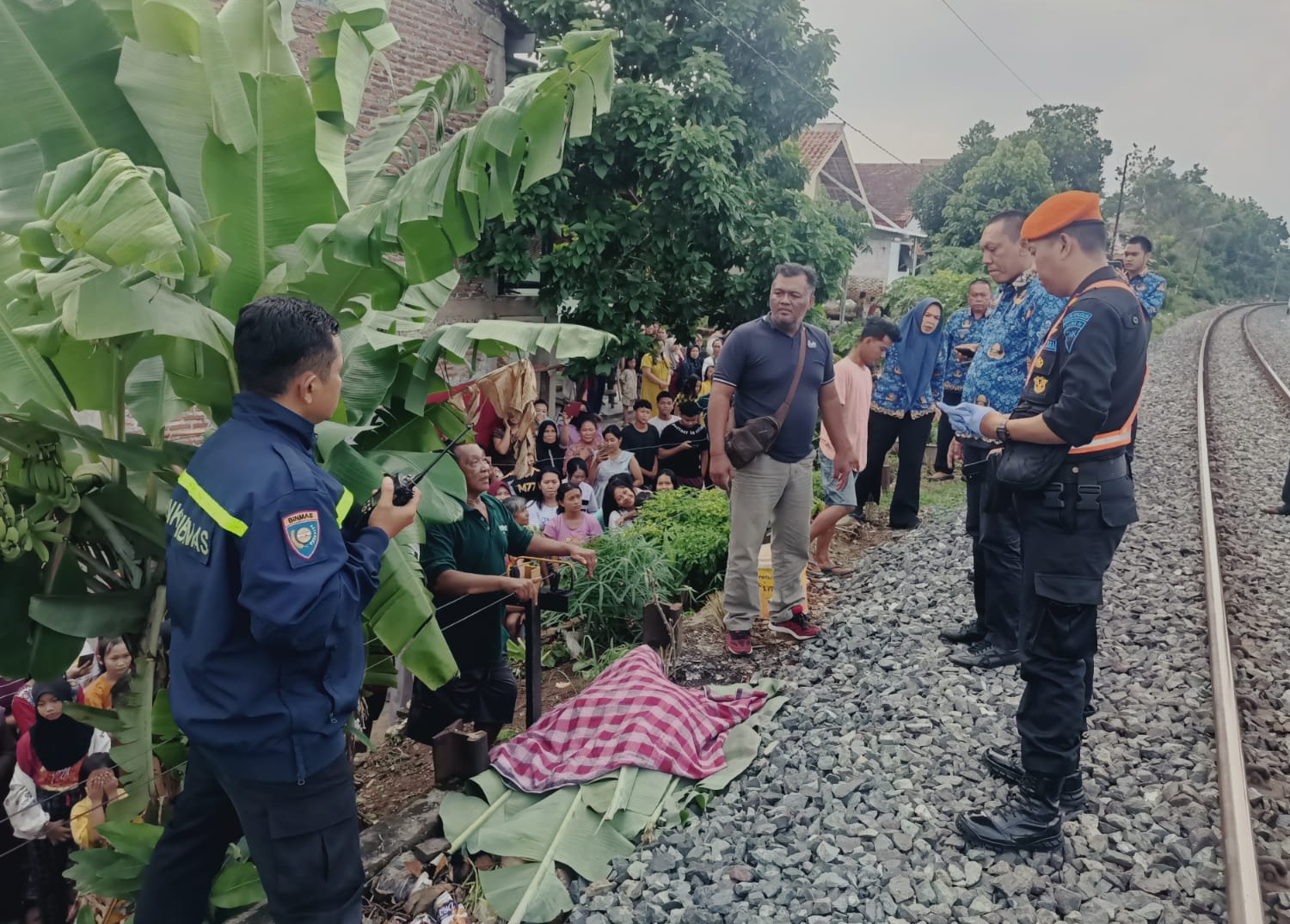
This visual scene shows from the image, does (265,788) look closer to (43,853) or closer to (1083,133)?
(43,853)

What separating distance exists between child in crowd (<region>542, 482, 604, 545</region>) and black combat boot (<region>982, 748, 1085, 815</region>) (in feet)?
11.9

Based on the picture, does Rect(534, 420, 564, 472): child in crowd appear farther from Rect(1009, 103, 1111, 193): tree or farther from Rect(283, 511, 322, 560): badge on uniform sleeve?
Rect(1009, 103, 1111, 193): tree

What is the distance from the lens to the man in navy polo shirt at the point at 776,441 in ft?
16.8

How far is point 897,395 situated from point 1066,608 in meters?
4.77

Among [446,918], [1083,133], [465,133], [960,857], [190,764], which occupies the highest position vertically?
[1083,133]

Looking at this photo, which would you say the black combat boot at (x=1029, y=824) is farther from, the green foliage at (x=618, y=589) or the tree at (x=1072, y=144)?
the tree at (x=1072, y=144)

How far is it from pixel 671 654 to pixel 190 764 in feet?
Answer: 9.47

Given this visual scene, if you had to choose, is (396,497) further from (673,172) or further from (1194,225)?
(1194,225)

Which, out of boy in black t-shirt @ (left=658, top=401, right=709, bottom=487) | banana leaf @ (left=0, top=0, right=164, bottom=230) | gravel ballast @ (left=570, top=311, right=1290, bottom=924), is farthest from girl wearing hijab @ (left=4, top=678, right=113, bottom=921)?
boy in black t-shirt @ (left=658, top=401, right=709, bottom=487)

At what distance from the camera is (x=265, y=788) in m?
2.32

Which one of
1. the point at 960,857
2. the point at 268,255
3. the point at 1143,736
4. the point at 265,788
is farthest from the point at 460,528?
the point at 1143,736

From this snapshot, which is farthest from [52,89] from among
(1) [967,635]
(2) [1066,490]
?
(1) [967,635]

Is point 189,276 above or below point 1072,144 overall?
below

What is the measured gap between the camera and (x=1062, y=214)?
10.9 ft
